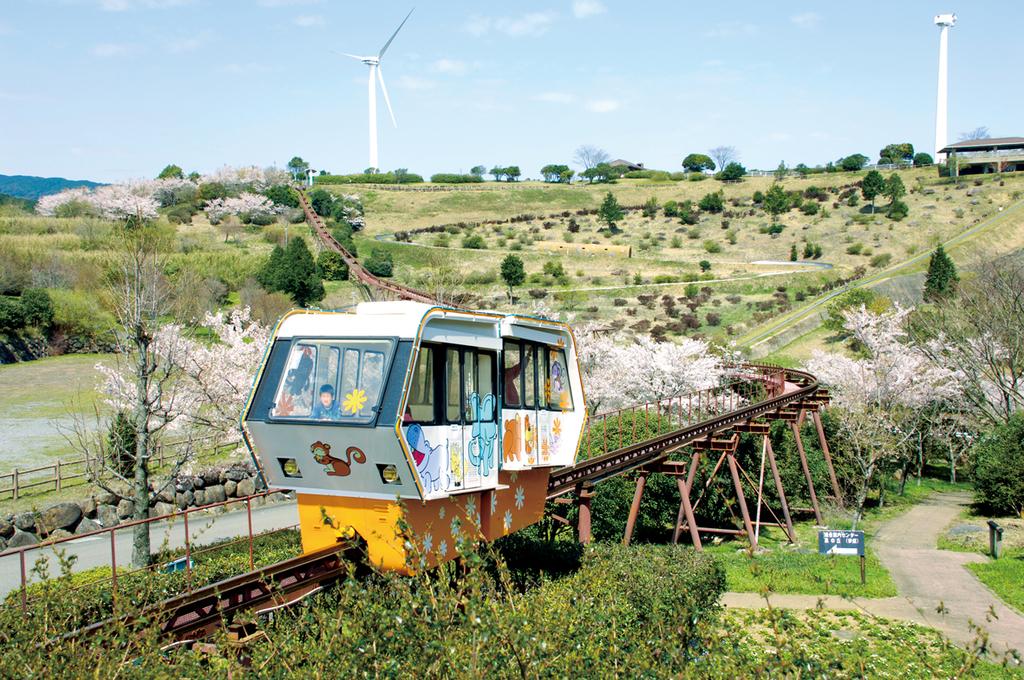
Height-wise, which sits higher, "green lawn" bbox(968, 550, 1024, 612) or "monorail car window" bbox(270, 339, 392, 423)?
"monorail car window" bbox(270, 339, 392, 423)

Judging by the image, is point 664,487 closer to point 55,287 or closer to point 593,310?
point 593,310

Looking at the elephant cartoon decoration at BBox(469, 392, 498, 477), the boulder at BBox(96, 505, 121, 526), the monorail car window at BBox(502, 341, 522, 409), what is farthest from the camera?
the boulder at BBox(96, 505, 121, 526)

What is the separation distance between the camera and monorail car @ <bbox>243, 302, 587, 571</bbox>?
1077cm

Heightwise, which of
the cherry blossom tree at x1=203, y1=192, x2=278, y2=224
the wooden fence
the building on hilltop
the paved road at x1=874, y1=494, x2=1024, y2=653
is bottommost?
the paved road at x1=874, y1=494, x2=1024, y2=653

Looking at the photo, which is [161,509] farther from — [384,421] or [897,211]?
[897,211]

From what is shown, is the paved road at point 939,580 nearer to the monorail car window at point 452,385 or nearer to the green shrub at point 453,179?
the monorail car window at point 452,385

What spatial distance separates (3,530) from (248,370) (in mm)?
9288

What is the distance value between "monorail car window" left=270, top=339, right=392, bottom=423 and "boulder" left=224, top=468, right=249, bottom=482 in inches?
861

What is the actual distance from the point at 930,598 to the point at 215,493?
23038 mm

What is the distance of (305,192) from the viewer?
118 meters

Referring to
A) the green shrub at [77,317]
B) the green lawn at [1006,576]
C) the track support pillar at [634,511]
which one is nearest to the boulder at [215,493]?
the track support pillar at [634,511]

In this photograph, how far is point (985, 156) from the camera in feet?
382

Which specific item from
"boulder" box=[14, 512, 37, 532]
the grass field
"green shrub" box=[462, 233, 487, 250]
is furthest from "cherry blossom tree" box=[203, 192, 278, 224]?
"boulder" box=[14, 512, 37, 532]

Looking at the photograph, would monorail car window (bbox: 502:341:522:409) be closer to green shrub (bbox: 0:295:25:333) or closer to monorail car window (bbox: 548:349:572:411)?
monorail car window (bbox: 548:349:572:411)
